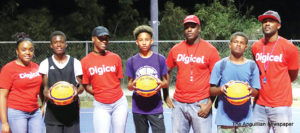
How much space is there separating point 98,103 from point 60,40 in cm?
101

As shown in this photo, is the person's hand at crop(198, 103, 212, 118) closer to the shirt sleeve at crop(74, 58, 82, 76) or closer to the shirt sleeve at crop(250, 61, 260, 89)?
the shirt sleeve at crop(250, 61, 260, 89)

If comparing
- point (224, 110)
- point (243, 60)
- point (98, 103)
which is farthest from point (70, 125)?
point (243, 60)

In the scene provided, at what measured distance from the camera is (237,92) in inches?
180

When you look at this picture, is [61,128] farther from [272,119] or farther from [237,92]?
[272,119]

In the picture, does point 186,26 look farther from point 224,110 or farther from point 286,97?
point 286,97

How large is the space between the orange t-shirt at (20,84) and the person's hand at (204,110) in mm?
2189

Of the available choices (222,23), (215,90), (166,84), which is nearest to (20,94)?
(166,84)

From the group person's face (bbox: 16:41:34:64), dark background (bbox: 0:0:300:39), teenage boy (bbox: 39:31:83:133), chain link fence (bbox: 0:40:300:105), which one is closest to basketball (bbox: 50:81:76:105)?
teenage boy (bbox: 39:31:83:133)

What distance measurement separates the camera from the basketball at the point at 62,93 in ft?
15.7

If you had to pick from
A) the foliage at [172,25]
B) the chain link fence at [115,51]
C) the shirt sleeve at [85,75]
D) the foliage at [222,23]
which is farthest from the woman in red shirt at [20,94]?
the foliage at [172,25]

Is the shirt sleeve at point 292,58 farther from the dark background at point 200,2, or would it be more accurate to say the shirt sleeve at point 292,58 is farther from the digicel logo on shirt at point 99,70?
the dark background at point 200,2

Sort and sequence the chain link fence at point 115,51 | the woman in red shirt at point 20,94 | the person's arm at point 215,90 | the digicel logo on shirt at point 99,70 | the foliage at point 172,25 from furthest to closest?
the foliage at point 172,25 < the chain link fence at point 115,51 < the digicel logo on shirt at point 99,70 < the woman in red shirt at point 20,94 < the person's arm at point 215,90

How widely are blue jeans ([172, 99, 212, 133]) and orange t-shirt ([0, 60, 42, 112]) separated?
1922 millimetres

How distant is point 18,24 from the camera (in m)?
18.2
